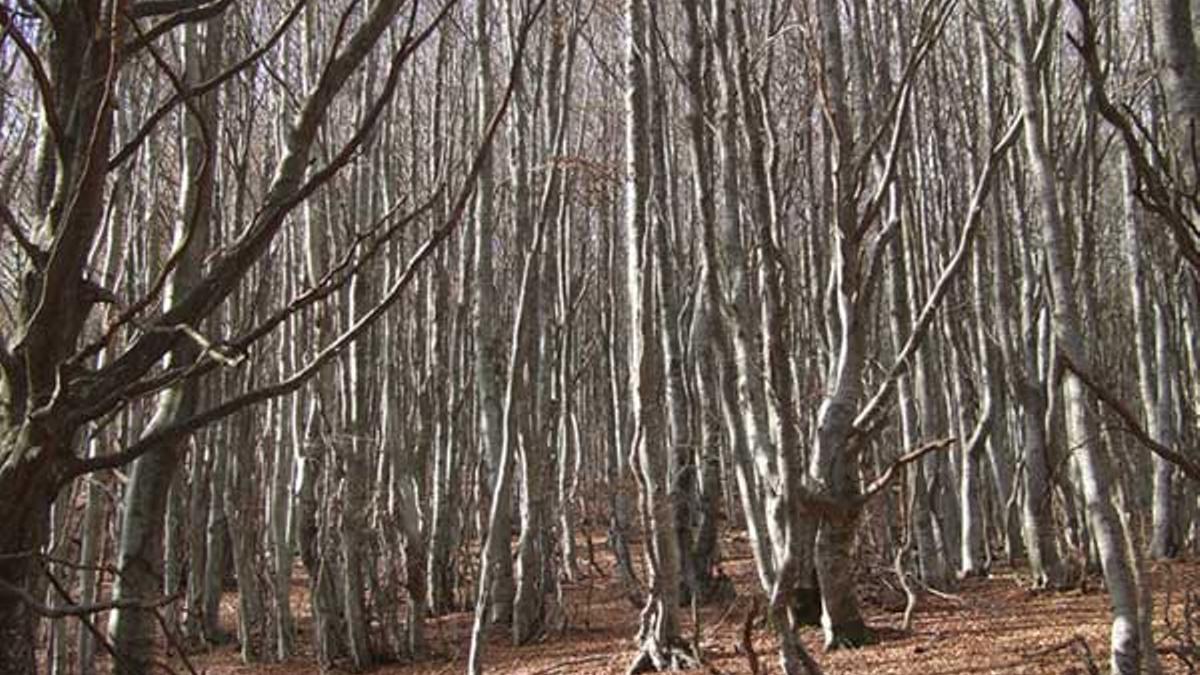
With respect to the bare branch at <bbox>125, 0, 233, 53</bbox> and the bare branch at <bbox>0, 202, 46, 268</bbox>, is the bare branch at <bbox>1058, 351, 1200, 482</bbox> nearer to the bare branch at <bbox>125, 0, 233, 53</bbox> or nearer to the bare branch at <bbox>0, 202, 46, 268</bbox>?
the bare branch at <bbox>125, 0, 233, 53</bbox>

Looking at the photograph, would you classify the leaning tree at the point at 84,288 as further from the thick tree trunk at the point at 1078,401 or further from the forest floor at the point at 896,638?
the thick tree trunk at the point at 1078,401

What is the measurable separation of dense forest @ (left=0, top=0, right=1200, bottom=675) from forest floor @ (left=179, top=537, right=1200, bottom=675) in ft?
0.57

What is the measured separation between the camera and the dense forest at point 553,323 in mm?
1483

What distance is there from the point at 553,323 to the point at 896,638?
7.41 meters

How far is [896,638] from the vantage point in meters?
7.33

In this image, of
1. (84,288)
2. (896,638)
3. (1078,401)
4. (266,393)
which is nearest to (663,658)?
(896,638)

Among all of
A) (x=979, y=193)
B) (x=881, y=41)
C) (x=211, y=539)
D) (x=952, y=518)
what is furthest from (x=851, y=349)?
(x=211, y=539)

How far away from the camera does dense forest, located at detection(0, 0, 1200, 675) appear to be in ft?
4.87

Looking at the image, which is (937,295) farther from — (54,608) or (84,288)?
(54,608)

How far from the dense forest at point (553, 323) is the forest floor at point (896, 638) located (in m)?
0.17

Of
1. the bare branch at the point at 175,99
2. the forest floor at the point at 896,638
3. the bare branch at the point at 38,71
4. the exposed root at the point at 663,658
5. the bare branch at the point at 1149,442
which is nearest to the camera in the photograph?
the bare branch at the point at 38,71

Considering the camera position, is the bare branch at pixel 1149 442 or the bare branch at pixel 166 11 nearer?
the bare branch at pixel 166 11

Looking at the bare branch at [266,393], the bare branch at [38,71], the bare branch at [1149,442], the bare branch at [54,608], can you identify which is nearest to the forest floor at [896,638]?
the bare branch at [1149,442]

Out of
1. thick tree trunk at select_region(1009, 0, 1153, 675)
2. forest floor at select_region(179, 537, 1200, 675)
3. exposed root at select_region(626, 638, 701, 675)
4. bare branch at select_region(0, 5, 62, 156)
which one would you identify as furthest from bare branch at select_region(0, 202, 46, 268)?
exposed root at select_region(626, 638, 701, 675)
